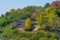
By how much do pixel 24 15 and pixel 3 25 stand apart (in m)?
1.77

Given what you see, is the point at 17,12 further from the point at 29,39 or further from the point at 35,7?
the point at 29,39

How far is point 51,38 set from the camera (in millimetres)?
15969

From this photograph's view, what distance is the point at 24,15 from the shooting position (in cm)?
2427

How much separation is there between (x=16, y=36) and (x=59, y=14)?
755cm

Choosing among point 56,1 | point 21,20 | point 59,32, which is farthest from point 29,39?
point 56,1

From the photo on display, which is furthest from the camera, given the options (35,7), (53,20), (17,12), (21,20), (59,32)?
(35,7)

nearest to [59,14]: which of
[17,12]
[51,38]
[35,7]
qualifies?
[17,12]

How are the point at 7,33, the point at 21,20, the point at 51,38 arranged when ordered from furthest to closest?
the point at 21,20 → the point at 7,33 → the point at 51,38

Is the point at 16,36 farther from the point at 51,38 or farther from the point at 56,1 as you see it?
the point at 56,1

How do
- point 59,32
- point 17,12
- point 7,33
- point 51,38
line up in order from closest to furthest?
1. point 51,38
2. point 7,33
3. point 59,32
4. point 17,12

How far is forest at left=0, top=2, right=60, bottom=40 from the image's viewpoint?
16.8m

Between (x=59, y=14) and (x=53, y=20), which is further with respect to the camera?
(x=59, y=14)

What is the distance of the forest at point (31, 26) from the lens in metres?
16.8

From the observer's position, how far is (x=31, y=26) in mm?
20656
